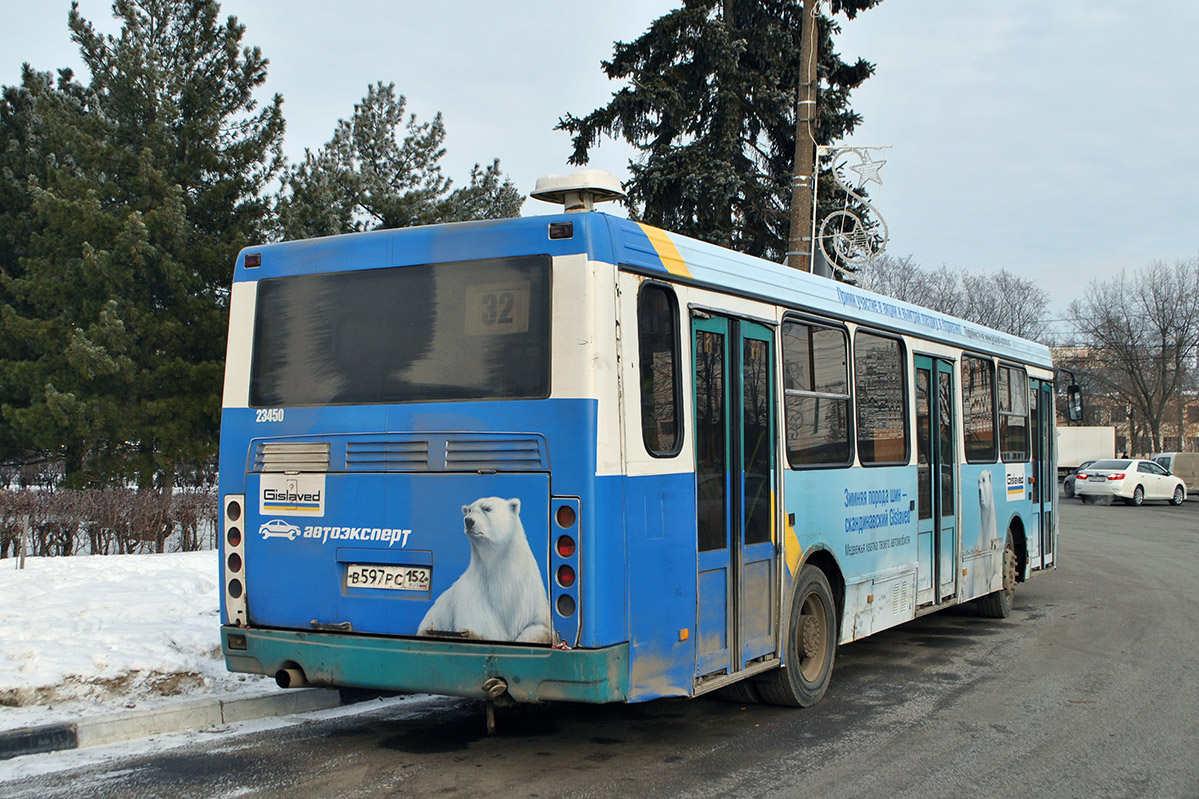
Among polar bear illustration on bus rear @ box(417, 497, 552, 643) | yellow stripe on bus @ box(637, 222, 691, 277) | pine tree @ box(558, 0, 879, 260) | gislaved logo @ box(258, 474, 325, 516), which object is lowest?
polar bear illustration on bus rear @ box(417, 497, 552, 643)

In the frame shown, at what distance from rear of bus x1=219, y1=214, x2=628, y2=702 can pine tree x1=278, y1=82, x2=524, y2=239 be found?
18.3 metres

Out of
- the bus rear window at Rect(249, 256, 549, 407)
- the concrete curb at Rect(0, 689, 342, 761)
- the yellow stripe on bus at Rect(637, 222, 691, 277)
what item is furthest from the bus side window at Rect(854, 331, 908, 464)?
the concrete curb at Rect(0, 689, 342, 761)

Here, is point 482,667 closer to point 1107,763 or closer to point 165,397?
point 1107,763

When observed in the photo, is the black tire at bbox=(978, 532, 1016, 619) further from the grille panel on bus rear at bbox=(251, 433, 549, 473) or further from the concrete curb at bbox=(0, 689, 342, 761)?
the grille panel on bus rear at bbox=(251, 433, 549, 473)

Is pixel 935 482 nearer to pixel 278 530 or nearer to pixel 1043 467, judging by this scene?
pixel 1043 467

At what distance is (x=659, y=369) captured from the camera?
19.4ft

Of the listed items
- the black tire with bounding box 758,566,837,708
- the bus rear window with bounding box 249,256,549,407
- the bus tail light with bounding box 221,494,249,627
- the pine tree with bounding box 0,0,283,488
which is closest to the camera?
the bus rear window with bounding box 249,256,549,407

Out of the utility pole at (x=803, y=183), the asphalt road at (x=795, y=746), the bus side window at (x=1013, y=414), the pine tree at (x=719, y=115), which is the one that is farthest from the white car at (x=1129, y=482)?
the asphalt road at (x=795, y=746)

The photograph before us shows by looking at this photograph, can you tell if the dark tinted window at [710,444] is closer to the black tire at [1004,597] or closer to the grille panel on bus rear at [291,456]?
the grille panel on bus rear at [291,456]

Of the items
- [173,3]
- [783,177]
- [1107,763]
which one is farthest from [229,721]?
[783,177]

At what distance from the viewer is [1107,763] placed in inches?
241

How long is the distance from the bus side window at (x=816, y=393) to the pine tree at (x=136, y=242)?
1591cm

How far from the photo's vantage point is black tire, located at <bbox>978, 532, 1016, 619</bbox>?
11.6m

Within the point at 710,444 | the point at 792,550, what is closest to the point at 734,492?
the point at 710,444
